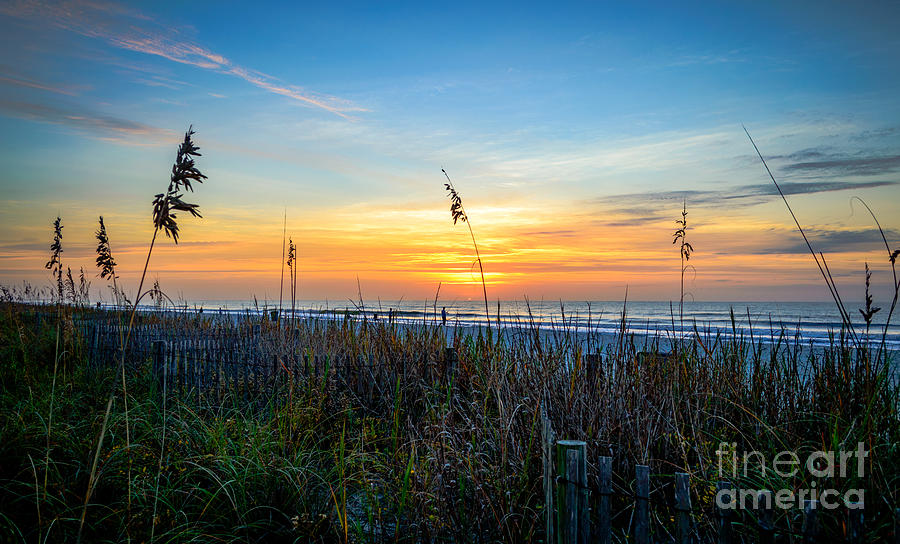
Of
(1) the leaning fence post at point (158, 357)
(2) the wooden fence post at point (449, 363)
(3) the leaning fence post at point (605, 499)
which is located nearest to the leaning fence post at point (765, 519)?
(3) the leaning fence post at point (605, 499)

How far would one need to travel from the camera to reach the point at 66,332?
7.10m

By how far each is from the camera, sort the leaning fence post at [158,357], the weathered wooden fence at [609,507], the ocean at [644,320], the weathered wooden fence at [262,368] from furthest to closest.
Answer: the leaning fence post at [158,357] → the weathered wooden fence at [262,368] → the ocean at [644,320] → the weathered wooden fence at [609,507]

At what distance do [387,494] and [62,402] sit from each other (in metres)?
3.64

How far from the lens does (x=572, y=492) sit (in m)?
2.35

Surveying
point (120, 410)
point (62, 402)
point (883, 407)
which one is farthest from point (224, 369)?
point (883, 407)

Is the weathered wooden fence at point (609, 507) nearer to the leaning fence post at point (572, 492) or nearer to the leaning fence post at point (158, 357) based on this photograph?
the leaning fence post at point (572, 492)

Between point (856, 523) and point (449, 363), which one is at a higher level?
point (449, 363)

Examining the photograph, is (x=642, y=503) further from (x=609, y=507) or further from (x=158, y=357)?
(x=158, y=357)

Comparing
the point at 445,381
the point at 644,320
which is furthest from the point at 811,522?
the point at 644,320

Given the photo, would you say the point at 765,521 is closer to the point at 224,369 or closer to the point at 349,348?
the point at 349,348

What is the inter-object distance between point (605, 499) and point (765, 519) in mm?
656

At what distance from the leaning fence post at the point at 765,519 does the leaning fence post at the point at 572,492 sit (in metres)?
0.69

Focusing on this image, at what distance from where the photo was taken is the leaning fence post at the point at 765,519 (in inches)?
75.8

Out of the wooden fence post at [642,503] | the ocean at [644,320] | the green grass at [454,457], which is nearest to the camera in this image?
the wooden fence post at [642,503]
